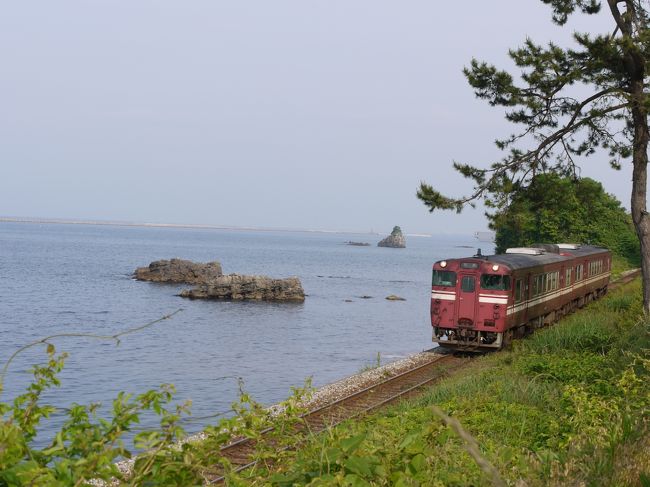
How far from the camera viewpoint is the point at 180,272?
8200 centimetres

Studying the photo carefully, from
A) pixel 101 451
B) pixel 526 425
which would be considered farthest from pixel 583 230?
pixel 101 451

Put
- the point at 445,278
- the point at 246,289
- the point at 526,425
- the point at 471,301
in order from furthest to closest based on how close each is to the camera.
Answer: the point at 246,289
the point at 445,278
the point at 471,301
the point at 526,425

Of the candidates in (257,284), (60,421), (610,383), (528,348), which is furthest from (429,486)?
(257,284)

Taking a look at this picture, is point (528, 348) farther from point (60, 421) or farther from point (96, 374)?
point (96, 374)

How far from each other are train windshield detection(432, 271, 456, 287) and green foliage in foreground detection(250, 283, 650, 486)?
2.86m

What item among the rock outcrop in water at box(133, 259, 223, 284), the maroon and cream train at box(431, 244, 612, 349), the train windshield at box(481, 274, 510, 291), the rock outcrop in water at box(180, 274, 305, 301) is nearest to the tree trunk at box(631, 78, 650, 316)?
the maroon and cream train at box(431, 244, 612, 349)

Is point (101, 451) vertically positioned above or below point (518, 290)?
above

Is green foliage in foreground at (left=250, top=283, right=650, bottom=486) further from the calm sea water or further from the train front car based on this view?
the calm sea water

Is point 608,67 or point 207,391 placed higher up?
point 608,67

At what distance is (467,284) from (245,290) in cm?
4273

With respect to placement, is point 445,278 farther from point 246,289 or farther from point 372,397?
point 246,289

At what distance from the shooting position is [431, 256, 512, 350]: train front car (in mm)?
23141

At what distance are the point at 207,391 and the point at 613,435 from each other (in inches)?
850

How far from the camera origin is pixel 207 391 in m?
27.2
